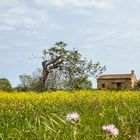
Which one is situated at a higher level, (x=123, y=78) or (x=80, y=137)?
(x=123, y=78)

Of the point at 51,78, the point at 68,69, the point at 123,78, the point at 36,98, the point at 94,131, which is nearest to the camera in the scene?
the point at 94,131

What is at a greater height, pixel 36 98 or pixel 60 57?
pixel 60 57

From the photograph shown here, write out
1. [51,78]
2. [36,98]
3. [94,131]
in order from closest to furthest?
[94,131] < [36,98] < [51,78]

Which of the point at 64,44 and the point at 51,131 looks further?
the point at 64,44

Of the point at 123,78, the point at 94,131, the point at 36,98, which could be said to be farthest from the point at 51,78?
the point at 123,78

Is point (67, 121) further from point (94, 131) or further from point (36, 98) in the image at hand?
point (36, 98)

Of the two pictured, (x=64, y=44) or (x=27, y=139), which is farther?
(x=64, y=44)

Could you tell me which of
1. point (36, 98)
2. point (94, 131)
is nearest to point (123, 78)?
point (36, 98)

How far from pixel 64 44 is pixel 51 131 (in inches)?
1195

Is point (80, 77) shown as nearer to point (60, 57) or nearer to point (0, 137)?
point (60, 57)

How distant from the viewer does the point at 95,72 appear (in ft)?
116

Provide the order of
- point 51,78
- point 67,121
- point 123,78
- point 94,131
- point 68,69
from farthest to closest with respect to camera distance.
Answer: point 123,78 < point 51,78 < point 68,69 < point 94,131 < point 67,121

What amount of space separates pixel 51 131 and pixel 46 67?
28.8 m

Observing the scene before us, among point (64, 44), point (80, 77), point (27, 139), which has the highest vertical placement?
point (64, 44)
